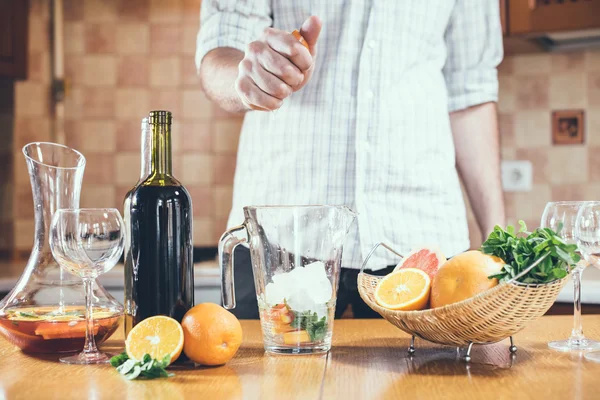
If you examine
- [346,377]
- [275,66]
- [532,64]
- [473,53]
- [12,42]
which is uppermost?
[12,42]

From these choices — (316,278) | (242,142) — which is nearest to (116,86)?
(242,142)

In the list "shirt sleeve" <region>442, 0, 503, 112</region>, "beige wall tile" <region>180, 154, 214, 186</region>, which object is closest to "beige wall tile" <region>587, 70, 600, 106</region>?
"shirt sleeve" <region>442, 0, 503, 112</region>

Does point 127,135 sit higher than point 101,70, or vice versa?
point 101,70

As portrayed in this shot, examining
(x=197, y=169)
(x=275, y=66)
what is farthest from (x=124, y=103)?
(x=275, y=66)

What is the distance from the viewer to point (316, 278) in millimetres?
796

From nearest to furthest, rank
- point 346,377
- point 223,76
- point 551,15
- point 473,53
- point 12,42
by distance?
point 346,377 → point 223,76 → point 473,53 → point 551,15 → point 12,42

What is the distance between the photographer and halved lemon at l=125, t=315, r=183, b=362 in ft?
2.46

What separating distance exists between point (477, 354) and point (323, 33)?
27.5 inches

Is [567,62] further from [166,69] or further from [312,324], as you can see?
[312,324]

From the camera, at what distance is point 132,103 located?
256 cm

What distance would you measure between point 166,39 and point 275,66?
1.75 meters

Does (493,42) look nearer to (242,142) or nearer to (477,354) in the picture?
(242,142)

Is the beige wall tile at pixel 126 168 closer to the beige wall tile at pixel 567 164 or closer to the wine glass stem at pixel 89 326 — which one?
the beige wall tile at pixel 567 164

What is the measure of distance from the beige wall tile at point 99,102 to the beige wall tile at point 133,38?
0.50ft
